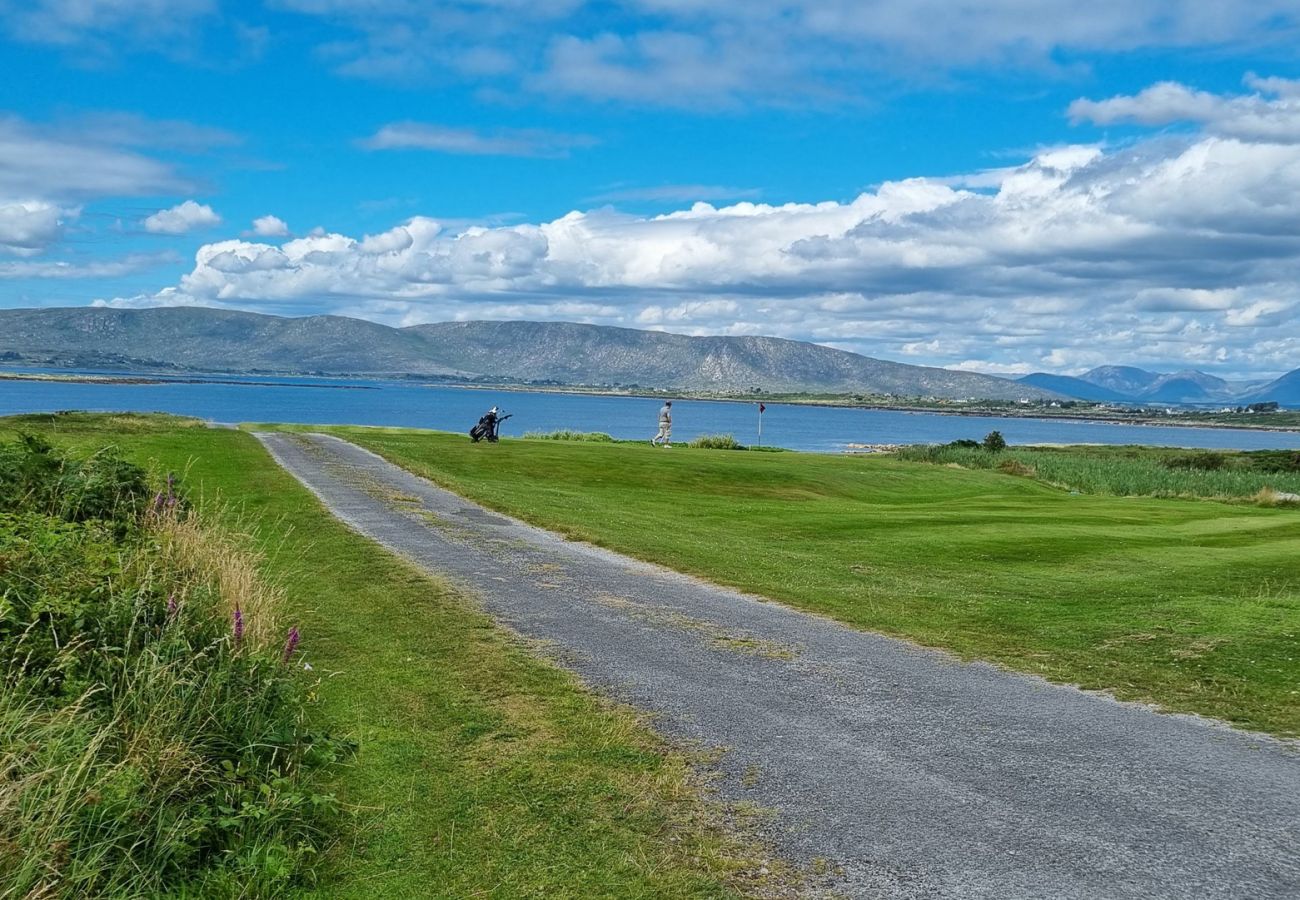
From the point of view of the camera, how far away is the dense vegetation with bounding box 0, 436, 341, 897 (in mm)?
6199

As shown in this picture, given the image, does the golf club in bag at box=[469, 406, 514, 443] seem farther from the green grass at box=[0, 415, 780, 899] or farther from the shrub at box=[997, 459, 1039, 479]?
the green grass at box=[0, 415, 780, 899]

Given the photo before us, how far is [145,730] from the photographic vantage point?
24.0 ft

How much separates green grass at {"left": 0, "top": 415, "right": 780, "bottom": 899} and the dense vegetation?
0.53 metres

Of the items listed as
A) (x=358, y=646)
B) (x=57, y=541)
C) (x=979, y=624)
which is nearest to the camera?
(x=57, y=541)

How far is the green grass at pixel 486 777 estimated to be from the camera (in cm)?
634

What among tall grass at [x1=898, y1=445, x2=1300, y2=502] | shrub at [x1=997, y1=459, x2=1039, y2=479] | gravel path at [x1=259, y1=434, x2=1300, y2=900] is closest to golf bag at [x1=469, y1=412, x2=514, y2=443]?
shrub at [x1=997, y1=459, x2=1039, y2=479]

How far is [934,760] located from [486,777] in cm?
372

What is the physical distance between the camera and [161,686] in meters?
8.02

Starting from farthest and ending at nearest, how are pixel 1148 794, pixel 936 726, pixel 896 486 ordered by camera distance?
pixel 896 486 → pixel 936 726 → pixel 1148 794

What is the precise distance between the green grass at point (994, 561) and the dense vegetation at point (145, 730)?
830 cm

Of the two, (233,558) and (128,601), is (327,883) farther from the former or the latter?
(233,558)

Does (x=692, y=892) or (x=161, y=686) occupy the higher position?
(x=161, y=686)

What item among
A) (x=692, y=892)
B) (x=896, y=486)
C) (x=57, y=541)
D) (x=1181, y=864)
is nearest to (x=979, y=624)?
(x=1181, y=864)

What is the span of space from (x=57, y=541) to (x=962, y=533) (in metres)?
20.6
